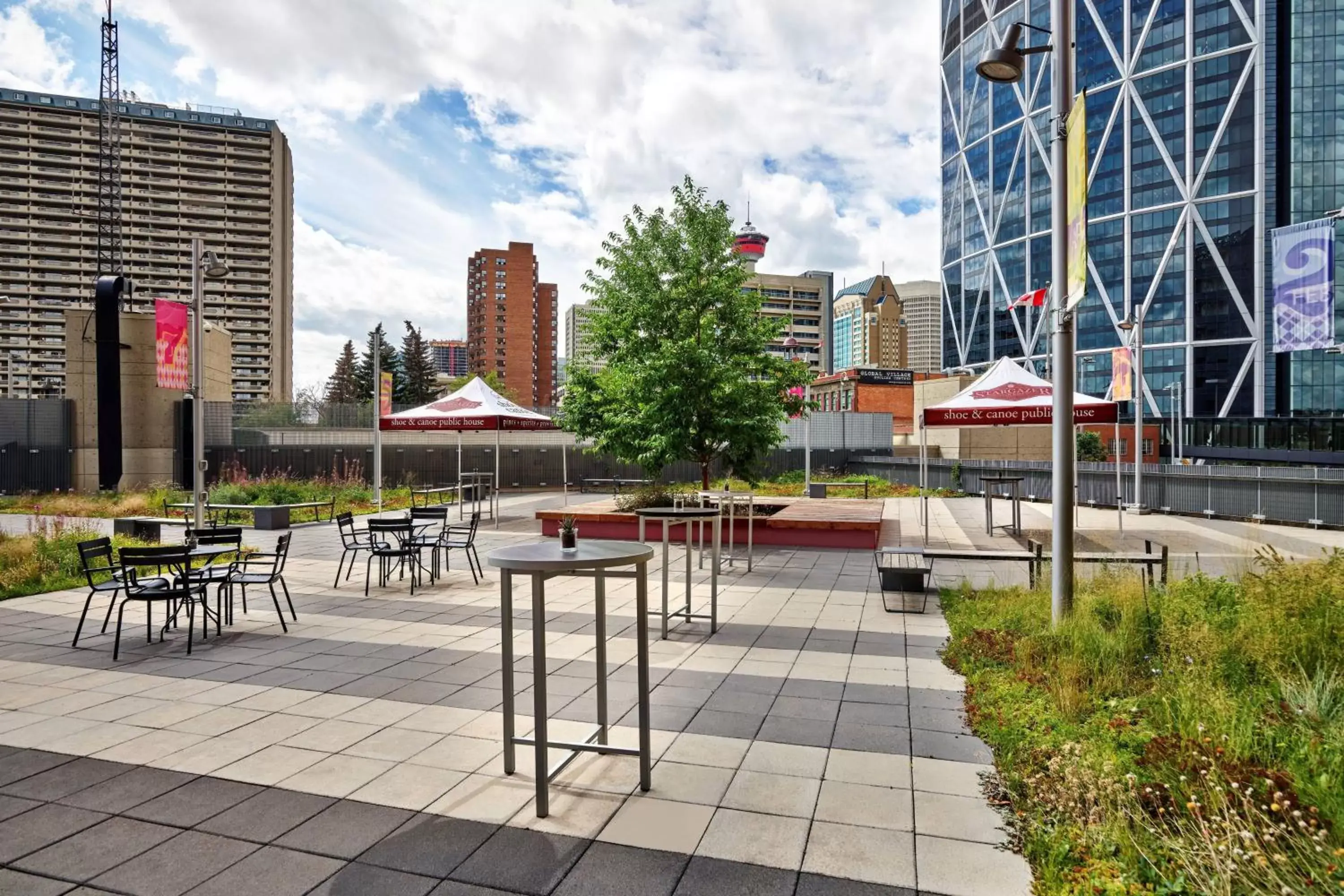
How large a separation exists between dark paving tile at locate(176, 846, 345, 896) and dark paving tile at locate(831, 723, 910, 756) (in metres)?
2.86

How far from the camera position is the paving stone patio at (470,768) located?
10.8ft

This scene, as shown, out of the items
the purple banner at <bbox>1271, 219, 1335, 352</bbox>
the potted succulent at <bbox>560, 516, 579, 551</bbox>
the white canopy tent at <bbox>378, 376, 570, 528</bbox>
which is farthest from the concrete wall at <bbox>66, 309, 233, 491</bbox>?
the purple banner at <bbox>1271, 219, 1335, 352</bbox>

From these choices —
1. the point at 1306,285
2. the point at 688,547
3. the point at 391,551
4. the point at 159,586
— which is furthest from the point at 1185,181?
the point at 159,586

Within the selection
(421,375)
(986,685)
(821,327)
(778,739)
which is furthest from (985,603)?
(821,327)

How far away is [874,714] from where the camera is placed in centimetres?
529

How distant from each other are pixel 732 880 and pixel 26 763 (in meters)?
4.19

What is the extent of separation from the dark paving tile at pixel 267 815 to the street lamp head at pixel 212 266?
33.4 feet

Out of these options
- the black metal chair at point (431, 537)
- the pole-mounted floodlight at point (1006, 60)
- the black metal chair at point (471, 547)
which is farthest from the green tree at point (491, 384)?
the pole-mounted floodlight at point (1006, 60)

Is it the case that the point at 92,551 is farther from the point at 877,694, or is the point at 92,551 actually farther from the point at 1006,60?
the point at 1006,60

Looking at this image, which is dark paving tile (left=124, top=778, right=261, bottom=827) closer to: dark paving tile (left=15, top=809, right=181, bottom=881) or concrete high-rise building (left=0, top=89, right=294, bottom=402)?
dark paving tile (left=15, top=809, right=181, bottom=881)

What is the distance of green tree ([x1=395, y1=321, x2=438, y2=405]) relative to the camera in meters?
69.4

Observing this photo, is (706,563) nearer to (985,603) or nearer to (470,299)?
(985,603)

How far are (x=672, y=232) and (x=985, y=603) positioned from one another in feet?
37.8

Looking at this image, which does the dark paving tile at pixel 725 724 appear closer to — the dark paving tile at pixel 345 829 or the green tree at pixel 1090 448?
the dark paving tile at pixel 345 829
